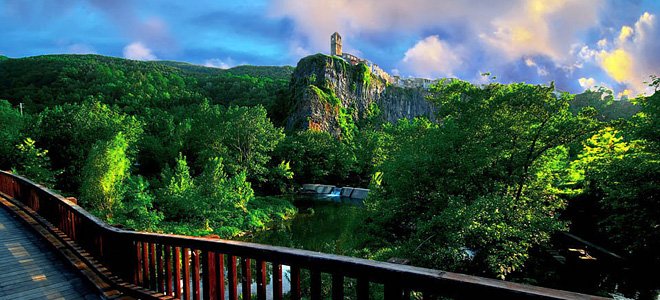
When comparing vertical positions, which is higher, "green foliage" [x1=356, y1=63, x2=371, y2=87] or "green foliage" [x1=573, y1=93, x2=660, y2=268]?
"green foliage" [x1=356, y1=63, x2=371, y2=87]

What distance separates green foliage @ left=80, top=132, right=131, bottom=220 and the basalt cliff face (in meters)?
Answer: 52.5

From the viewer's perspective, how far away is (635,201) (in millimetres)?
12188

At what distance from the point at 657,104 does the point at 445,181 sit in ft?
24.3

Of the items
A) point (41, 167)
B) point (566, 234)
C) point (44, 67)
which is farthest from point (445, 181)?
point (44, 67)

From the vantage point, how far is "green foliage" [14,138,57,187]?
17688 millimetres

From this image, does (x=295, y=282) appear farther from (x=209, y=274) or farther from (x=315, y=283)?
(x=209, y=274)

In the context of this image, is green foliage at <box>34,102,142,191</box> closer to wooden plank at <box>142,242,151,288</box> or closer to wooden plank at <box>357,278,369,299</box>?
wooden plank at <box>142,242,151,288</box>

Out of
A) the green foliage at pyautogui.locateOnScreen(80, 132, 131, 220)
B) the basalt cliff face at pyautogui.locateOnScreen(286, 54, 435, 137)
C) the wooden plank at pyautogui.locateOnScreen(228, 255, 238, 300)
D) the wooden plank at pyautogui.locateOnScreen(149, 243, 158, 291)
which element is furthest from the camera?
the basalt cliff face at pyautogui.locateOnScreen(286, 54, 435, 137)

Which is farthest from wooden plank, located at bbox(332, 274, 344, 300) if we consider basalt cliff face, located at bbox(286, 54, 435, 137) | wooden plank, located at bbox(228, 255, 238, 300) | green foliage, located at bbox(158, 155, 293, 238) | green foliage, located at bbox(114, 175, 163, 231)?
basalt cliff face, located at bbox(286, 54, 435, 137)

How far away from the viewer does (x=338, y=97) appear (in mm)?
87250

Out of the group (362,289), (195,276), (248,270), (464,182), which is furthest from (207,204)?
(362,289)

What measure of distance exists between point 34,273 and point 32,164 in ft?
55.9

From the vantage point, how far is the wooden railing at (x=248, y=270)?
1.67 meters

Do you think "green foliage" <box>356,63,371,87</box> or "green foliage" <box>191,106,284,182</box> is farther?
"green foliage" <box>356,63,371,87</box>
